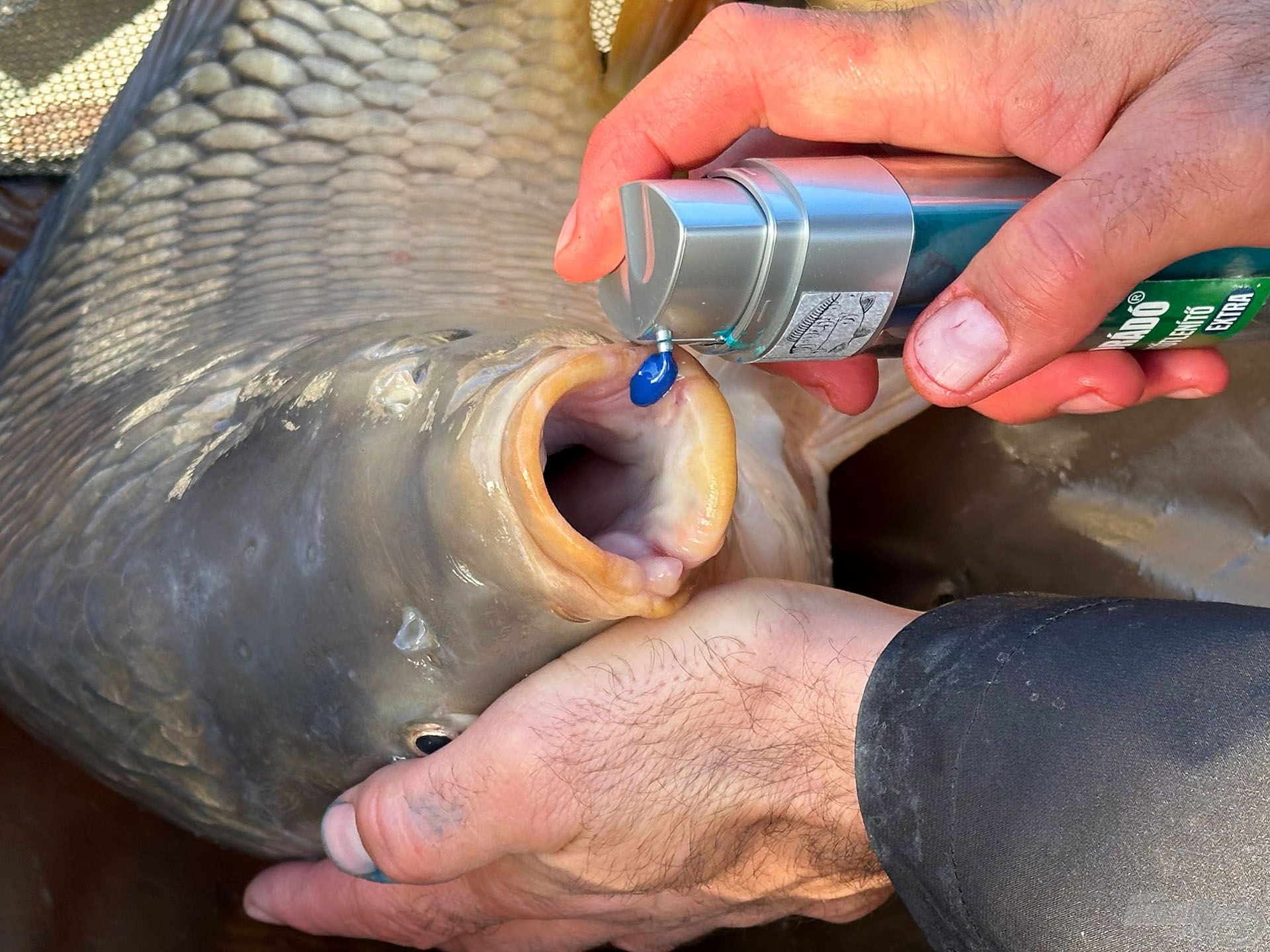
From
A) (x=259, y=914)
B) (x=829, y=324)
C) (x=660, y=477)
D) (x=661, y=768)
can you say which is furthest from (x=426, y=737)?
(x=259, y=914)

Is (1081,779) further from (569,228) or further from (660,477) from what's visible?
(569,228)

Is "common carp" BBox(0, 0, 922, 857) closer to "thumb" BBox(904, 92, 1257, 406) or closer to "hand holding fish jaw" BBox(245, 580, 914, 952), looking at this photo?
"hand holding fish jaw" BBox(245, 580, 914, 952)

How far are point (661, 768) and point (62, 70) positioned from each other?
1.66 metres

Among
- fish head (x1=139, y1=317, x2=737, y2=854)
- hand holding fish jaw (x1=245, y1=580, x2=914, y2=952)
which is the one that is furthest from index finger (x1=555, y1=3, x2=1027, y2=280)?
hand holding fish jaw (x1=245, y1=580, x2=914, y2=952)

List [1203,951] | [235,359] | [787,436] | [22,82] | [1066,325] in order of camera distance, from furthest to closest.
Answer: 1. [22,82]
2. [787,436]
3. [235,359]
4. [1066,325]
5. [1203,951]

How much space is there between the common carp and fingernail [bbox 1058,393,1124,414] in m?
0.34

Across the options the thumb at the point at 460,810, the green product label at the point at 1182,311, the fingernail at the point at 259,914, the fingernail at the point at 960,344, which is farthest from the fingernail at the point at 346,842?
the green product label at the point at 1182,311

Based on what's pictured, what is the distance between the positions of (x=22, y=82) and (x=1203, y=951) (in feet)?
6.86

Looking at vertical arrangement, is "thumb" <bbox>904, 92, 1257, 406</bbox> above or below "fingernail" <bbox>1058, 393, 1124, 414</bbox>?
above

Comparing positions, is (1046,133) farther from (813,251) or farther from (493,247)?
(493,247)

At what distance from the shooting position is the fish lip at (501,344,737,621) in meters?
0.70

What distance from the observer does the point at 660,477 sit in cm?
76

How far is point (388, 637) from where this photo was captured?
3.05ft

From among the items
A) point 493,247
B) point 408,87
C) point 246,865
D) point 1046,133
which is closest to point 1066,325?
point 1046,133
